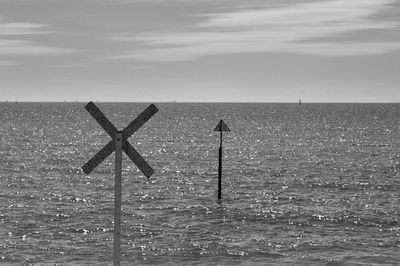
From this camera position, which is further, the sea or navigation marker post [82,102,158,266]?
the sea

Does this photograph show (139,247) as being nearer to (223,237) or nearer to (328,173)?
(223,237)

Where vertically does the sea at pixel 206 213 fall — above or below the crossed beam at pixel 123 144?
below

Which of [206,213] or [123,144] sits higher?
[123,144]

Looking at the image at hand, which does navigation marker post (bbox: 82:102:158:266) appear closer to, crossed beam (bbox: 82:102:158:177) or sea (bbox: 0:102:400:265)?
crossed beam (bbox: 82:102:158:177)

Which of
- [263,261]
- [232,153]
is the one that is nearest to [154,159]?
[232,153]

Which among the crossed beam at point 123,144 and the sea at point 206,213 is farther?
the sea at point 206,213

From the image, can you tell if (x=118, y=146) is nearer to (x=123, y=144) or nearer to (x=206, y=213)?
(x=123, y=144)

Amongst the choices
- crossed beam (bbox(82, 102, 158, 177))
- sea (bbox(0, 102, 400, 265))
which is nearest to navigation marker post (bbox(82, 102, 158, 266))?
crossed beam (bbox(82, 102, 158, 177))

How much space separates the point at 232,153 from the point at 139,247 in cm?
5056

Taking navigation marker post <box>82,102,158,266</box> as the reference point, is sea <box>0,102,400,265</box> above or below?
below

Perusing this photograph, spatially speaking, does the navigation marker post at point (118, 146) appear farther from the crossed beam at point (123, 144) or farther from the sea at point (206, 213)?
the sea at point (206, 213)

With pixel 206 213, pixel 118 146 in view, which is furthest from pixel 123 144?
pixel 206 213

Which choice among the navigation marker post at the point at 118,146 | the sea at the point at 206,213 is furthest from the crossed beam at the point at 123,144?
the sea at the point at 206,213

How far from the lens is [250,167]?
61.7m
